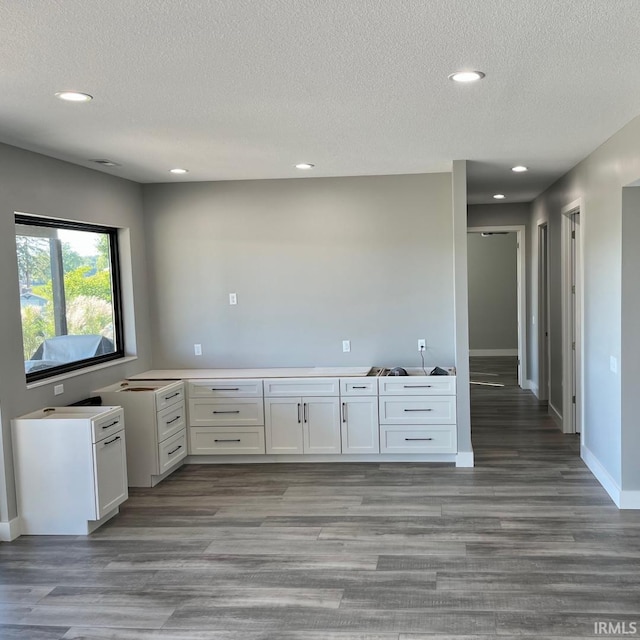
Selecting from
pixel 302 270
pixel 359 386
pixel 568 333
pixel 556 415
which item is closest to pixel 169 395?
pixel 359 386

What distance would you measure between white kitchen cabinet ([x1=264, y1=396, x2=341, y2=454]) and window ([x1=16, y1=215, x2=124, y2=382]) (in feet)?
5.11

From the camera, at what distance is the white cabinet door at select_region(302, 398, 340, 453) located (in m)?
5.47

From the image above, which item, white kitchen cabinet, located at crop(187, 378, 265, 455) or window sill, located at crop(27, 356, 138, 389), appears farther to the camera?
white kitchen cabinet, located at crop(187, 378, 265, 455)

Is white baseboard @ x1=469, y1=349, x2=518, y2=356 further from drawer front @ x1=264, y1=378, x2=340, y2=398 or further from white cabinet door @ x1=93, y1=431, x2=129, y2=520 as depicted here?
white cabinet door @ x1=93, y1=431, x2=129, y2=520

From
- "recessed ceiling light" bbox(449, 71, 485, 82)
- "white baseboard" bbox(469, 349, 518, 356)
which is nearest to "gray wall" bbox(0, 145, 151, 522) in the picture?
"recessed ceiling light" bbox(449, 71, 485, 82)

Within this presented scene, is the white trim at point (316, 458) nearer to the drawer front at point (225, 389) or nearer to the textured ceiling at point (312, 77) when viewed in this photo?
the drawer front at point (225, 389)

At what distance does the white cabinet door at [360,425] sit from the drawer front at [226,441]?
74 cm

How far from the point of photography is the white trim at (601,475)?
14.4 feet

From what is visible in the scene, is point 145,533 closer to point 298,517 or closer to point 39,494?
point 39,494

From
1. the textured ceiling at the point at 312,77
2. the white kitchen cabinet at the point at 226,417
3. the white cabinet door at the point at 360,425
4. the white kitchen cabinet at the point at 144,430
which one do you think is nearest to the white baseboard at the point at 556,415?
the white cabinet door at the point at 360,425

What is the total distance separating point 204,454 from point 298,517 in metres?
1.61

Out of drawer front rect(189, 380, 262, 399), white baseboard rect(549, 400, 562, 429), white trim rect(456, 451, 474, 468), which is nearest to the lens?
white trim rect(456, 451, 474, 468)

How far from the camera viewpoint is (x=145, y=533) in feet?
13.6

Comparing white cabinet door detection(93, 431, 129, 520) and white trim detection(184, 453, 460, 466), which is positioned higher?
white cabinet door detection(93, 431, 129, 520)
